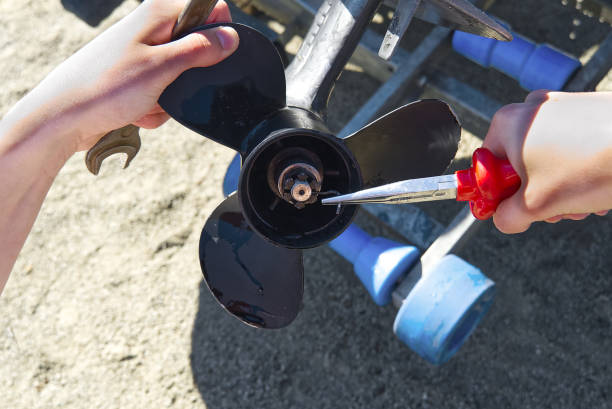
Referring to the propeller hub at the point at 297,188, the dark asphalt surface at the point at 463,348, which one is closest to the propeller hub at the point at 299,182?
the propeller hub at the point at 297,188

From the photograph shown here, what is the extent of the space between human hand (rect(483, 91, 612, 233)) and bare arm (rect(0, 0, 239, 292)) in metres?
→ 0.86

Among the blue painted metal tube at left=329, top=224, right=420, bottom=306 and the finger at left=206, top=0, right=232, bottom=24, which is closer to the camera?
the finger at left=206, top=0, right=232, bottom=24

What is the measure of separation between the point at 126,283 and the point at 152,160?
0.67 metres

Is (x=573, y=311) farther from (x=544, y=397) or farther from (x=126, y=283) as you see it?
(x=126, y=283)

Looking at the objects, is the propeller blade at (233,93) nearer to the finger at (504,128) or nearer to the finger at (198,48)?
the finger at (198,48)

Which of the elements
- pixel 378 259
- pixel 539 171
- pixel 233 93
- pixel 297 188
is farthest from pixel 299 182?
pixel 378 259

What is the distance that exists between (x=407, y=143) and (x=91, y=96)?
100cm

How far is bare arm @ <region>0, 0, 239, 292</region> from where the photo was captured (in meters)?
1.59

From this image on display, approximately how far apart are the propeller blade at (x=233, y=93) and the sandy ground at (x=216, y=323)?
1098mm

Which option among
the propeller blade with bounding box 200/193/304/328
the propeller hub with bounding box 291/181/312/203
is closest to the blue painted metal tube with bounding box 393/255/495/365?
the propeller blade with bounding box 200/193/304/328

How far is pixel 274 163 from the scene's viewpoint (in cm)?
157

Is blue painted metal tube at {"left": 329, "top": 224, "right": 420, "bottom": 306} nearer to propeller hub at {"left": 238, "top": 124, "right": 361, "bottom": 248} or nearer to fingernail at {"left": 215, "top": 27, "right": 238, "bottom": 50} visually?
propeller hub at {"left": 238, "top": 124, "right": 361, "bottom": 248}

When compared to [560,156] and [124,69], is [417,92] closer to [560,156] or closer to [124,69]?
[560,156]

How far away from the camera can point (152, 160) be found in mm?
2885
